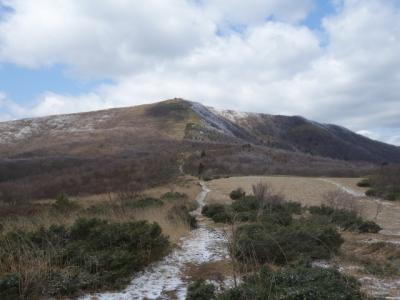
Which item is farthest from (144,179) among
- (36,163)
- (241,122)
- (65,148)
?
(241,122)

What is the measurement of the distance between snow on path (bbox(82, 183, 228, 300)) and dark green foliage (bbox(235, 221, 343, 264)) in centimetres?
71

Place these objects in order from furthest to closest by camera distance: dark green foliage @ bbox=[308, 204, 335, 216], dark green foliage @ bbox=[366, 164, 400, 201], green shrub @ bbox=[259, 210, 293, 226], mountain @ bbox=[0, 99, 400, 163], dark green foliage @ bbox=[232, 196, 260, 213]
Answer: mountain @ bbox=[0, 99, 400, 163] < dark green foliage @ bbox=[366, 164, 400, 201] < dark green foliage @ bbox=[232, 196, 260, 213] < dark green foliage @ bbox=[308, 204, 335, 216] < green shrub @ bbox=[259, 210, 293, 226]

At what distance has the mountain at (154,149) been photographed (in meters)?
38.3

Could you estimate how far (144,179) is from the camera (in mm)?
36219

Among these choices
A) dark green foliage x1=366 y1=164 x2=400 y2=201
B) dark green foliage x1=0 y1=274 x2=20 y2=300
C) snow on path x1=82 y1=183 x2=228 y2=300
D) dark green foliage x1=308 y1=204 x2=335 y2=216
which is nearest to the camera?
dark green foliage x1=0 y1=274 x2=20 y2=300

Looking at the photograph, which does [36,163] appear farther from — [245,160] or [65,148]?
[245,160]

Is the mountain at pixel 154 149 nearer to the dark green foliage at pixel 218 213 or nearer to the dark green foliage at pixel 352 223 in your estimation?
the dark green foliage at pixel 218 213

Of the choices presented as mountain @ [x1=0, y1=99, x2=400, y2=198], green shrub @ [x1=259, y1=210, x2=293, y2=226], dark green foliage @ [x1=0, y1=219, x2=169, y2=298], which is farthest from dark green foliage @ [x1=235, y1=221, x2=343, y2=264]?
mountain @ [x1=0, y1=99, x2=400, y2=198]

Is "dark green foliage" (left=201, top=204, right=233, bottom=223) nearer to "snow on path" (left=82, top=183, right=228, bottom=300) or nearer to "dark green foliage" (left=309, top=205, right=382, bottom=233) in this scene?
"snow on path" (left=82, top=183, right=228, bottom=300)

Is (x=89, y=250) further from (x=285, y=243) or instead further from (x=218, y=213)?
(x=218, y=213)

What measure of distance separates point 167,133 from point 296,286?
8253cm

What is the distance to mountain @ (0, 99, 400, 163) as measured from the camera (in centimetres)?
7569

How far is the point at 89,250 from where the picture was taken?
24.2ft

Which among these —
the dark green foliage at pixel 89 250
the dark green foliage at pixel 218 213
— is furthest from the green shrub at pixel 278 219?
the dark green foliage at pixel 89 250
